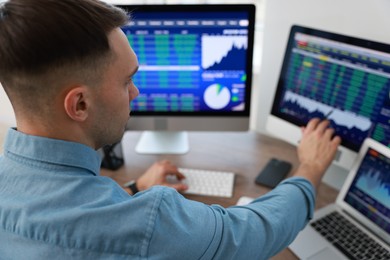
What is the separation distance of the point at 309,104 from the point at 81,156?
0.78 m

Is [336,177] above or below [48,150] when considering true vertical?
below

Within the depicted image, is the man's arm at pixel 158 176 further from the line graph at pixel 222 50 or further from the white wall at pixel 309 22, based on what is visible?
the white wall at pixel 309 22

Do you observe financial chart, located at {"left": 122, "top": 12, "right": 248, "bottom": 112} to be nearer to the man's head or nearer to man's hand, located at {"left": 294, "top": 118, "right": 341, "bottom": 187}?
man's hand, located at {"left": 294, "top": 118, "right": 341, "bottom": 187}

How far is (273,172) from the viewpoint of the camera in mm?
1250

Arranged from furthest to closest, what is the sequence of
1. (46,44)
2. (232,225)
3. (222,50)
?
(222,50), (232,225), (46,44)

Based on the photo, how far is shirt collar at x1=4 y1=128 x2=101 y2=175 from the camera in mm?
633

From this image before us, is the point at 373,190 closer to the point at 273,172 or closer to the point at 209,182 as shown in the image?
the point at 273,172

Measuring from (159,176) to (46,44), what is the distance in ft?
2.16

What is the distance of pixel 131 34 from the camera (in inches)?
46.5

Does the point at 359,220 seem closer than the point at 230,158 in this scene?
Yes

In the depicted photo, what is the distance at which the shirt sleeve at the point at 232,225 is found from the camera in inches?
24.5

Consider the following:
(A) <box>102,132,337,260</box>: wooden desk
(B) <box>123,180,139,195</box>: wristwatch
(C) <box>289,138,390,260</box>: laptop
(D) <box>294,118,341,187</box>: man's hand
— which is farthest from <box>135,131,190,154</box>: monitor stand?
(C) <box>289,138,390,260</box>: laptop

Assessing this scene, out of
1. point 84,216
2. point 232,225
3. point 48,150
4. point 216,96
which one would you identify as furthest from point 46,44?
point 216,96

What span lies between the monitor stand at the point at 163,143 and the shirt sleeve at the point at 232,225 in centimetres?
57
